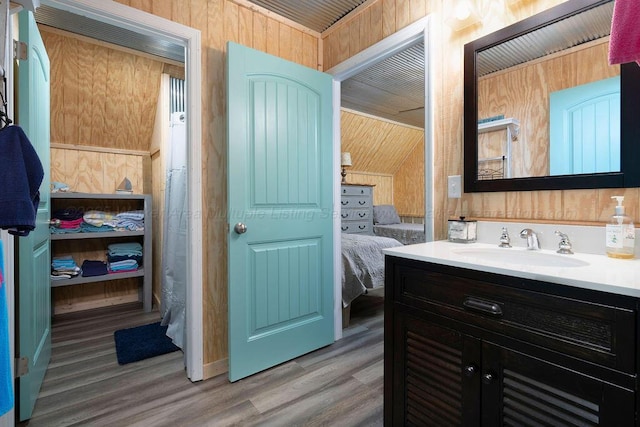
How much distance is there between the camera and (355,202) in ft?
17.0

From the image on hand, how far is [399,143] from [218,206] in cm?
466

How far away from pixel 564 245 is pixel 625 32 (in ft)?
2.50

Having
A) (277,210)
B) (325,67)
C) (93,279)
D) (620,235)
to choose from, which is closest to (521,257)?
(620,235)

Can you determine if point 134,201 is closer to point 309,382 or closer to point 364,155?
point 309,382

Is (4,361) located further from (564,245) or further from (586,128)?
(586,128)

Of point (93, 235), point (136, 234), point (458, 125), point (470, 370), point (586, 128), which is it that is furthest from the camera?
point (136, 234)

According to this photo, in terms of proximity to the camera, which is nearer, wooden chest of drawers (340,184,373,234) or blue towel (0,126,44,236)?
blue towel (0,126,44,236)

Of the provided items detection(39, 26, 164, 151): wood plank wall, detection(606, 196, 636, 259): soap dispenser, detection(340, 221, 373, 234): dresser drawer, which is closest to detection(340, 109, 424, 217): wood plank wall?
detection(340, 221, 373, 234): dresser drawer

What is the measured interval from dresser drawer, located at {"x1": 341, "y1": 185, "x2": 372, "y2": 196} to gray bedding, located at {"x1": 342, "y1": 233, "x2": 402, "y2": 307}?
1892mm

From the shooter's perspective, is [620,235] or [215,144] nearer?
[620,235]

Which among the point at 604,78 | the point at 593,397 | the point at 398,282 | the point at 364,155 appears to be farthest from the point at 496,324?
the point at 364,155

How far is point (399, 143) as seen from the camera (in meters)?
5.94

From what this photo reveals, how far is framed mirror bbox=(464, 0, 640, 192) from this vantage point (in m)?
1.18

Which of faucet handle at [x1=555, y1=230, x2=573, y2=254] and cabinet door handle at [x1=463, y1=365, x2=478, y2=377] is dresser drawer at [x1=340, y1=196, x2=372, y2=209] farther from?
cabinet door handle at [x1=463, y1=365, x2=478, y2=377]
